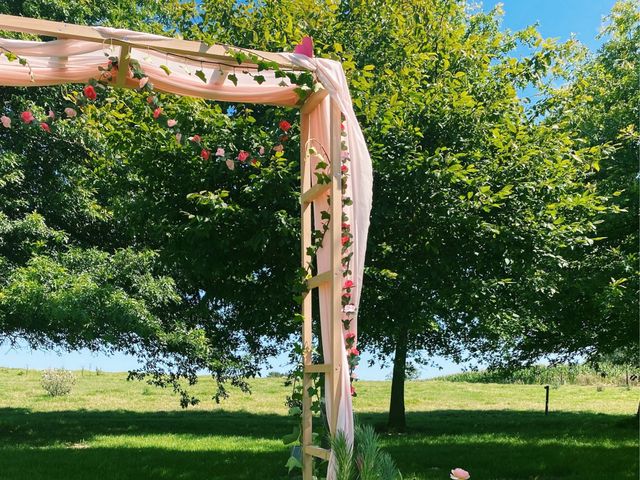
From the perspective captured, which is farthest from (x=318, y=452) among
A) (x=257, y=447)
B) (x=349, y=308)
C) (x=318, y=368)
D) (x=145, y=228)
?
(x=257, y=447)

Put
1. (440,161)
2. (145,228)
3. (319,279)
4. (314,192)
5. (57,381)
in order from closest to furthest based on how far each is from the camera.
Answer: (319,279) < (314,192) < (440,161) < (145,228) < (57,381)

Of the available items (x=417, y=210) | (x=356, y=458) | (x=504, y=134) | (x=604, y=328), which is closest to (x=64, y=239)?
(x=417, y=210)

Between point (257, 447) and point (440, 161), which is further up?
point (440, 161)

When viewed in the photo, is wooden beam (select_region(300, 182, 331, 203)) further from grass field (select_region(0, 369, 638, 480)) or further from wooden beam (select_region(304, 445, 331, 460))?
grass field (select_region(0, 369, 638, 480))

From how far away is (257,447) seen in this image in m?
12.0

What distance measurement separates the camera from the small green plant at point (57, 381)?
72.6 ft

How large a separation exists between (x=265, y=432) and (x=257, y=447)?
136 inches

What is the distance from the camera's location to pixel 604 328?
1459cm

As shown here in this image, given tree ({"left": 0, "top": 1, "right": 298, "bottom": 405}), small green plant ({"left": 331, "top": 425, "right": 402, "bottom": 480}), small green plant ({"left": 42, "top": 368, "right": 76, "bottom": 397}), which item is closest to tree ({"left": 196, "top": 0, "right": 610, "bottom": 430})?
tree ({"left": 0, "top": 1, "right": 298, "bottom": 405})

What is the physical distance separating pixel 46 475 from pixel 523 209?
25.1 feet

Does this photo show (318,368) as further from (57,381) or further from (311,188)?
(57,381)

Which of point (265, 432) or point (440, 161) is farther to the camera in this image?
point (265, 432)

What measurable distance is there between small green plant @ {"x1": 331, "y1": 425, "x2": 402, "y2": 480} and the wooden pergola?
0.24 m

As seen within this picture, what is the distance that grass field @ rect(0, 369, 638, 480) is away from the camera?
969cm
